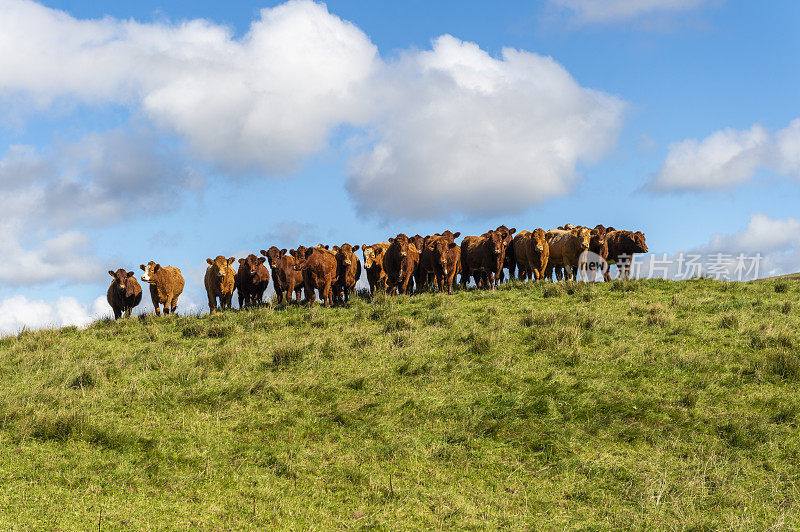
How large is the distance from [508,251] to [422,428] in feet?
60.1

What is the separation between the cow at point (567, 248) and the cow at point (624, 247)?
9.84 ft

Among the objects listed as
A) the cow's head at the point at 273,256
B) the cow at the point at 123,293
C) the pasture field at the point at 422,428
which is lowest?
the pasture field at the point at 422,428

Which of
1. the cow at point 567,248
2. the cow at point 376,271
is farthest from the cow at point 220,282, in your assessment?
the cow at point 567,248

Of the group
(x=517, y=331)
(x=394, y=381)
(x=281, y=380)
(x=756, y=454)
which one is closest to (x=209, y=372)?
(x=281, y=380)

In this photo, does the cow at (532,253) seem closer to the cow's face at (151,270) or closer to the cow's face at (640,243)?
the cow's face at (640,243)

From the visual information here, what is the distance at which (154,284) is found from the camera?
2336 centimetres

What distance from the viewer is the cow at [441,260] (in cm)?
2298

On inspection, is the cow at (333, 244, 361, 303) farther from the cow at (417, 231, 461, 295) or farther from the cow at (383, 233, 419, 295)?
the cow at (417, 231, 461, 295)

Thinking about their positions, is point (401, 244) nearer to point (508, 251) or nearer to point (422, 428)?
point (508, 251)

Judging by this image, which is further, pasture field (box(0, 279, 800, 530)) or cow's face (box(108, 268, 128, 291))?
cow's face (box(108, 268, 128, 291))

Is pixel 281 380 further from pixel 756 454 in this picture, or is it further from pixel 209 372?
pixel 756 454

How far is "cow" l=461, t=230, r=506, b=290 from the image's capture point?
79.3 feet

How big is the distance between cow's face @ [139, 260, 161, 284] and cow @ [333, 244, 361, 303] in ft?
23.1

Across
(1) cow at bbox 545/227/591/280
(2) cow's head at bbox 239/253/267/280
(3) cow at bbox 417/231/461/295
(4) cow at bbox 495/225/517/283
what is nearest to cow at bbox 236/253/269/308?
(2) cow's head at bbox 239/253/267/280
